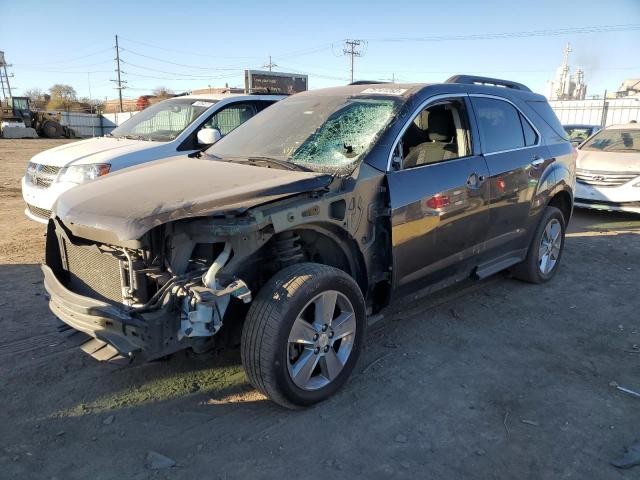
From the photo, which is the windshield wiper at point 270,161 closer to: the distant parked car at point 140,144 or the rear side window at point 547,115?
the distant parked car at point 140,144

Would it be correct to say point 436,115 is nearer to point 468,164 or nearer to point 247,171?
point 468,164

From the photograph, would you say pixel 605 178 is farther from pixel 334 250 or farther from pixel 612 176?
pixel 334 250

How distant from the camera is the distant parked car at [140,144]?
6.05m

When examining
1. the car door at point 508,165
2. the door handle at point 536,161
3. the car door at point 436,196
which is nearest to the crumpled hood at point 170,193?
the car door at point 436,196

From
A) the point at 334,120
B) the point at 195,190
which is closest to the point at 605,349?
the point at 334,120

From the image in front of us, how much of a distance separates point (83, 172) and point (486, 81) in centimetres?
452

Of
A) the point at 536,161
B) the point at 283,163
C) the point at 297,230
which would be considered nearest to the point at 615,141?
the point at 536,161

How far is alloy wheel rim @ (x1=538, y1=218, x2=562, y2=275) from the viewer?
5.43 m

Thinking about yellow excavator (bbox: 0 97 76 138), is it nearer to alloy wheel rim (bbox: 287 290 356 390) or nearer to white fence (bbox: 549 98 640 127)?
white fence (bbox: 549 98 640 127)

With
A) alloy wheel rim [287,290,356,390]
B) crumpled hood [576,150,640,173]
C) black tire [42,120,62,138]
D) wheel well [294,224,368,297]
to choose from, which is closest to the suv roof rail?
wheel well [294,224,368,297]

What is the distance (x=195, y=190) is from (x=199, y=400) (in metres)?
1.32

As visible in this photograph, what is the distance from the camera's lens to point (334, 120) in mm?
3943

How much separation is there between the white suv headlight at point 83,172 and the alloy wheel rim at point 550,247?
483cm

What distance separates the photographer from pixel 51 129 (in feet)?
122
